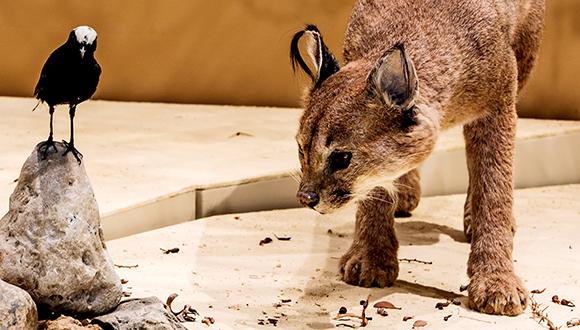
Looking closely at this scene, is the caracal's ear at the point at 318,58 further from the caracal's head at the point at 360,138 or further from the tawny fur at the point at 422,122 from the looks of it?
the caracal's head at the point at 360,138

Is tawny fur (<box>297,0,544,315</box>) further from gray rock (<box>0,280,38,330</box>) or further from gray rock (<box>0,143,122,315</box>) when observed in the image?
gray rock (<box>0,280,38,330</box>)

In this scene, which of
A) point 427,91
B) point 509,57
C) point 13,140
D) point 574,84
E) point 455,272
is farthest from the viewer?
point 574,84

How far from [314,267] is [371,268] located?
1.14 feet

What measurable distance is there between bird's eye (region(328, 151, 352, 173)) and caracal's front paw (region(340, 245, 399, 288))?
2.84 ft

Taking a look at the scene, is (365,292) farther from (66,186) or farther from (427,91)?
(66,186)

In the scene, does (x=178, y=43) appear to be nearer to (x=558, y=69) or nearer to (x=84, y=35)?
(x=558, y=69)

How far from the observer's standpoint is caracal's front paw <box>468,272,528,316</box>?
452 cm

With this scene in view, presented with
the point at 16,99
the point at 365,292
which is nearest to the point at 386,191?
the point at 365,292

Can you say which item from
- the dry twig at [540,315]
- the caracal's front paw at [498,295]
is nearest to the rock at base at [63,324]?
the caracal's front paw at [498,295]

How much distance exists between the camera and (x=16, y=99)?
832 centimetres

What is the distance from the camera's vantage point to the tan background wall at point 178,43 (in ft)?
27.0

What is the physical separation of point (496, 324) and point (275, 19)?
433 cm

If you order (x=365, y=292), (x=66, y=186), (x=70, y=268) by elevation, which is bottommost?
(x=365, y=292)

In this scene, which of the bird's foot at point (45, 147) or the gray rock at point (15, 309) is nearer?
the gray rock at point (15, 309)
